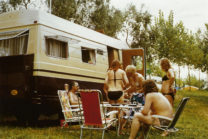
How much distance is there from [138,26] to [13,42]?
→ 18373 millimetres

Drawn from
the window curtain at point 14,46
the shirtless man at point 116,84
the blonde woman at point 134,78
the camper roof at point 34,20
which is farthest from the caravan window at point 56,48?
the blonde woman at point 134,78

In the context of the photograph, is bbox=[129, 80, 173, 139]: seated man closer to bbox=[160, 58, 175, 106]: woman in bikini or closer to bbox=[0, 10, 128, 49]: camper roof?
bbox=[160, 58, 175, 106]: woman in bikini

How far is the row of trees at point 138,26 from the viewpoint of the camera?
67.2 feet

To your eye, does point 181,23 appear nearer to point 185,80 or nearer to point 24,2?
point 24,2

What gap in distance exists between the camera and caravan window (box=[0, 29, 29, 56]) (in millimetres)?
7383

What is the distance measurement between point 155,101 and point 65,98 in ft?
10.6

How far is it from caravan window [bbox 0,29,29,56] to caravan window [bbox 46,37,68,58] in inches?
24.2

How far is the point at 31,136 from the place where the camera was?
5668mm

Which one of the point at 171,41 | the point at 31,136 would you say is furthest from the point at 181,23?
the point at 31,136

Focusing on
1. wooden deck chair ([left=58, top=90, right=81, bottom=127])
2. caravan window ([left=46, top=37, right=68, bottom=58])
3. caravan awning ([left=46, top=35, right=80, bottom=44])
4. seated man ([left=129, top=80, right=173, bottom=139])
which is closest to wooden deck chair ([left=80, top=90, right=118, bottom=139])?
seated man ([left=129, top=80, right=173, bottom=139])

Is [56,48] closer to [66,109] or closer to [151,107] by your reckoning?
[66,109]

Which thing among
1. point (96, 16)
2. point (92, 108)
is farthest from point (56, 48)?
point (96, 16)

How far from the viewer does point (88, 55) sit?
936 cm

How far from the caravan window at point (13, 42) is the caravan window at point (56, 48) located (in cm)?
61
